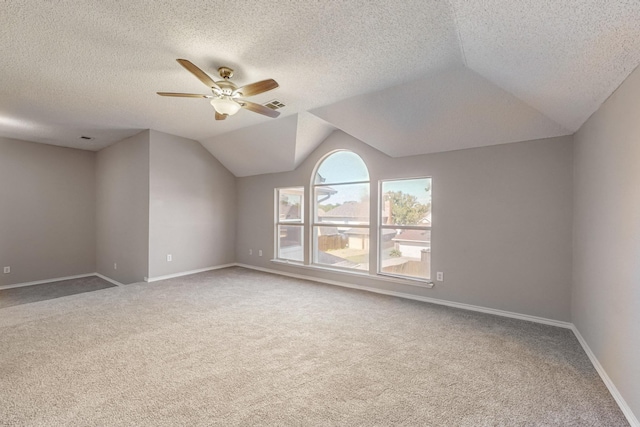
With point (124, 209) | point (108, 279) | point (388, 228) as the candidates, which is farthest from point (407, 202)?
point (108, 279)

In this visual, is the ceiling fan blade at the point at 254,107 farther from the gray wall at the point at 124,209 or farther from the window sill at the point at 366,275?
the gray wall at the point at 124,209

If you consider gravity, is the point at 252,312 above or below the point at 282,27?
below

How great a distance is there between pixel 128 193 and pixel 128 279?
1597 millimetres

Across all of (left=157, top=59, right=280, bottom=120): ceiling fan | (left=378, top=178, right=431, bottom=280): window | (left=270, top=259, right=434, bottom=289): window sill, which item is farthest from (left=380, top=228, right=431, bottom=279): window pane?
(left=157, top=59, right=280, bottom=120): ceiling fan

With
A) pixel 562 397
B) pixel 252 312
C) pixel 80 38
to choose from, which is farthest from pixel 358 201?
pixel 80 38

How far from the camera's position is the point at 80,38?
2314 mm

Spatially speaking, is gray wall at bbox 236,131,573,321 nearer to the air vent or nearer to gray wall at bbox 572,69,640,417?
gray wall at bbox 572,69,640,417

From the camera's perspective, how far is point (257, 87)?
8.52 feet

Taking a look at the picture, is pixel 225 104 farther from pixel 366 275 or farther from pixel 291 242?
pixel 291 242

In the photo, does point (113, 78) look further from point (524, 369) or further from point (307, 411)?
point (524, 369)

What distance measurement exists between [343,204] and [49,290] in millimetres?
5690

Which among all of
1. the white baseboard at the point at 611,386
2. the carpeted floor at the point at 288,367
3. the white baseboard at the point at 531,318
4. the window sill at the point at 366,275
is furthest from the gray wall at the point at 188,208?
the white baseboard at the point at 611,386

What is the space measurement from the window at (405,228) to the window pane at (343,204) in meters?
0.33

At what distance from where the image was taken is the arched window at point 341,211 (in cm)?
471
